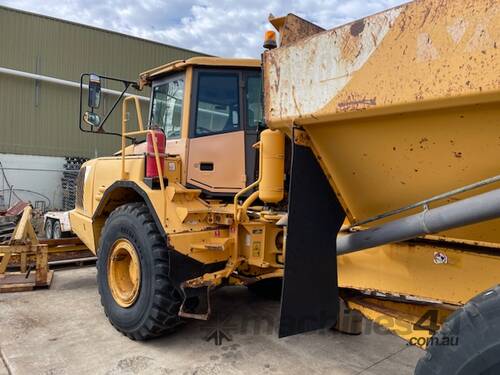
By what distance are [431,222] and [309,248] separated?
73 cm

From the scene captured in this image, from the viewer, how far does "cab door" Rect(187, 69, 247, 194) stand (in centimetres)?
392

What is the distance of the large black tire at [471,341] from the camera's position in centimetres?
151

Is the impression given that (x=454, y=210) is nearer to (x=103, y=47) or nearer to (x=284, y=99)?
(x=284, y=99)

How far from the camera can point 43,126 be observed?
48.7 ft

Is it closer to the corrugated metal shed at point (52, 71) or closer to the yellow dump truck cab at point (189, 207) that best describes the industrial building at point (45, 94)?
the corrugated metal shed at point (52, 71)

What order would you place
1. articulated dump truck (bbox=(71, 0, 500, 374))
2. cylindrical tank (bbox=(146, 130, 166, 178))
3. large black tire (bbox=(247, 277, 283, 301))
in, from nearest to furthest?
articulated dump truck (bbox=(71, 0, 500, 374)) < cylindrical tank (bbox=(146, 130, 166, 178)) < large black tire (bbox=(247, 277, 283, 301))

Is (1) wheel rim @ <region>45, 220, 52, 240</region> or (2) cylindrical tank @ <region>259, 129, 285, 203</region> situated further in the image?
(1) wheel rim @ <region>45, 220, 52, 240</region>

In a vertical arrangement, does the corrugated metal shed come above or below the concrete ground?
above

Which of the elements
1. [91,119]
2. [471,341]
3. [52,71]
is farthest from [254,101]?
[52,71]

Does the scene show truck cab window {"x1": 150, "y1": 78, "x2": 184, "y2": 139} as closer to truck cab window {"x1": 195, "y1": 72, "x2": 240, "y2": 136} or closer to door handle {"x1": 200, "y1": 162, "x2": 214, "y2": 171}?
truck cab window {"x1": 195, "y1": 72, "x2": 240, "y2": 136}

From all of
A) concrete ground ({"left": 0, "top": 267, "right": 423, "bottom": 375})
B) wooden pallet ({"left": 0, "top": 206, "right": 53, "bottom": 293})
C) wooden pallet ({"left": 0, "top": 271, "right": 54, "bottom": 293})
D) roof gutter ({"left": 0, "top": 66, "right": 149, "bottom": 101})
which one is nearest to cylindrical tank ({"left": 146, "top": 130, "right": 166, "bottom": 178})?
concrete ground ({"left": 0, "top": 267, "right": 423, "bottom": 375})

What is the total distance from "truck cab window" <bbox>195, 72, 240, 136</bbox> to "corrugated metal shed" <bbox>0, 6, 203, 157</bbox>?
12488 millimetres

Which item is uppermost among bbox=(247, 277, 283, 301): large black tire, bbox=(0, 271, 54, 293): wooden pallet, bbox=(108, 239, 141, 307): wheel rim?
bbox=(108, 239, 141, 307): wheel rim

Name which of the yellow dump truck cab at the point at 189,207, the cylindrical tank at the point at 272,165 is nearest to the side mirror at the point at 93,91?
the yellow dump truck cab at the point at 189,207
